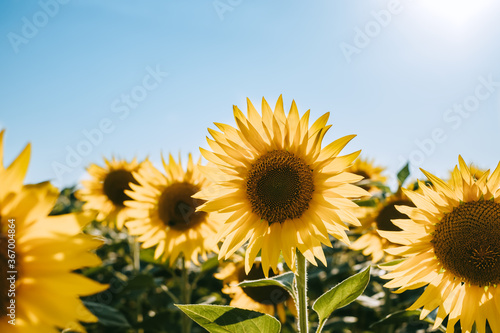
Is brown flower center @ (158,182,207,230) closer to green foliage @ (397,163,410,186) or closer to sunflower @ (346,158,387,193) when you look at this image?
green foliage @ (397,163,410,186)

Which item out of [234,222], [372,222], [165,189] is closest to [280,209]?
[234,222]

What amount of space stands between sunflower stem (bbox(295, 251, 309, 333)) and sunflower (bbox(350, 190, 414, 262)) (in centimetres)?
204

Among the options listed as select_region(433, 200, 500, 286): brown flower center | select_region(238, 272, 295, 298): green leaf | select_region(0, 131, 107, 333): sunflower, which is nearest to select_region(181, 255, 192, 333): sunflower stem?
select_region(238, 272, 295, 298): green leaf

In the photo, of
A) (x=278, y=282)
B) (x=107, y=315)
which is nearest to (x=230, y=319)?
(x=278, y=282)

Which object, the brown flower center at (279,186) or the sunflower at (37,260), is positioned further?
the brown flower center at (279,186)

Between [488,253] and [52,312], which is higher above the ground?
[52,312]

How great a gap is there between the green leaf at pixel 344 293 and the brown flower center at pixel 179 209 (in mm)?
2218

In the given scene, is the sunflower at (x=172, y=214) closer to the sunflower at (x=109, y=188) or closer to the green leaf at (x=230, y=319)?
the sunflower at (x=109, y=188)

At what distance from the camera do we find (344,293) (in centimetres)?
201

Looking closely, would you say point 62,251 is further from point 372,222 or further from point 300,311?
point 372,222

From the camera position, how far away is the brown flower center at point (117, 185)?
5504 mm

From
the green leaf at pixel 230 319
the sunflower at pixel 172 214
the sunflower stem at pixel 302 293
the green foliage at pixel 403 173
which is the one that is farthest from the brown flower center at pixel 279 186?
the green foliage at pixel 403 173

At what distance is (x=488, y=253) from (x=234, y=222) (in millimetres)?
1517

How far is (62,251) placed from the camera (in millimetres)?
1327
